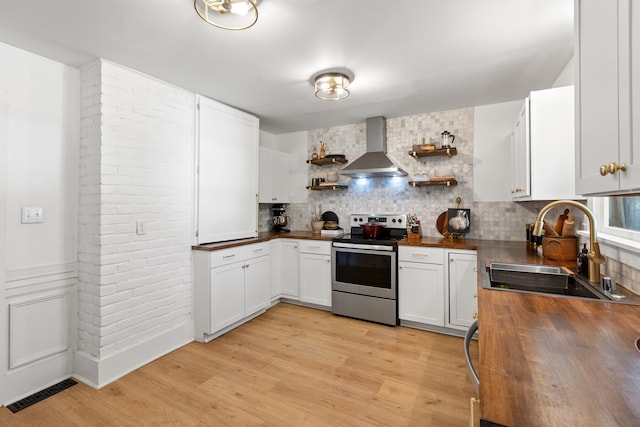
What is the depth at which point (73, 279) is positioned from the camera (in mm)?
2346

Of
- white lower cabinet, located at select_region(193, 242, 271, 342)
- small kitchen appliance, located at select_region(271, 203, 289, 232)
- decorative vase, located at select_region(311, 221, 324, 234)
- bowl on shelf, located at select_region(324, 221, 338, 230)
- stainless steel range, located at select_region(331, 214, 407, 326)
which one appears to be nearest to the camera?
white lower cabinet, located at select_region(193, 242, 271, 342)

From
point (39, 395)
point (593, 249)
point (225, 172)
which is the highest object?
point (225, 172)

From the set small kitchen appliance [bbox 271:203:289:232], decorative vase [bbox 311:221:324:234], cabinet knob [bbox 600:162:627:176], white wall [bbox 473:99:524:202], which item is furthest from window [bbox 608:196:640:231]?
small kitchen appliance [bbox 271:203:289:232]

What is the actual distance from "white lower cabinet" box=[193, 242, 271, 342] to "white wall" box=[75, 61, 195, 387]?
167mm

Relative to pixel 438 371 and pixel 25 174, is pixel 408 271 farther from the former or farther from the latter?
pixel 25 174

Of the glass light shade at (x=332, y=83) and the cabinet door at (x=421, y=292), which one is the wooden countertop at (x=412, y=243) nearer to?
the cabinet door at (x=421, y=292)

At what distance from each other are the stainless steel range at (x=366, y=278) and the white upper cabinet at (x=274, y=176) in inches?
50.0

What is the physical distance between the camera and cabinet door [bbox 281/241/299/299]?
3773 mm

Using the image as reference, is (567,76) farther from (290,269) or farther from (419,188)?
(290,269)

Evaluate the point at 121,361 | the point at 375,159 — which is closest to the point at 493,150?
the point at 375,159

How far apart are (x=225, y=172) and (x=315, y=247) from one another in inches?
53.0

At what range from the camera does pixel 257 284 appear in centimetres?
344

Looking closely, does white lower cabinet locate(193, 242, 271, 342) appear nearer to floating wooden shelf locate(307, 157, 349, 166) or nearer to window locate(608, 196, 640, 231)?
floating wooden shelf locate(307, 157, 349, 166)

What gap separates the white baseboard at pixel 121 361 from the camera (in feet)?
7.19
